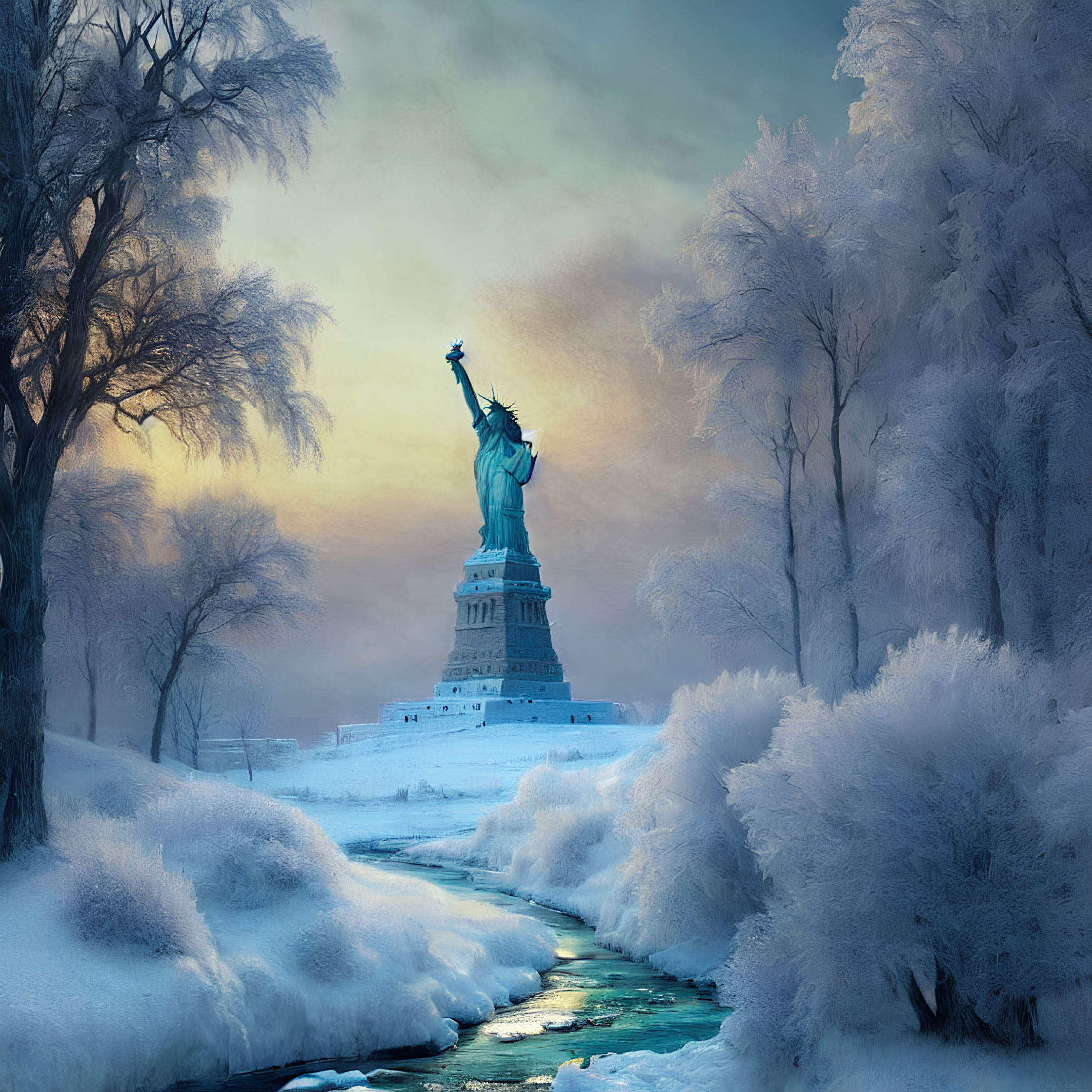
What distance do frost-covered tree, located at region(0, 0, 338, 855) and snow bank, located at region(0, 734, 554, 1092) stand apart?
1417 mm

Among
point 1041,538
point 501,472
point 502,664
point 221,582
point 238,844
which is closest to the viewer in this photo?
point 238,844

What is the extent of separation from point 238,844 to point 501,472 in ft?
121

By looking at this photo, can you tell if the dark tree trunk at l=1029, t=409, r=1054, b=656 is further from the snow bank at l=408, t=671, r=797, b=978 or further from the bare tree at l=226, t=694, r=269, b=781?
the bare tree at l=226, t=694, r=269, b=781

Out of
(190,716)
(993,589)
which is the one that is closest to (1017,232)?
(993,589)

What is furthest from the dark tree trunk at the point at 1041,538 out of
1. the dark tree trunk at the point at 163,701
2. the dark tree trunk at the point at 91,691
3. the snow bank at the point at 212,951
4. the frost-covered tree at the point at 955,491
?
the dark tree trunk at the point at 91,691

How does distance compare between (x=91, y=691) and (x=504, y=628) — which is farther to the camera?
(x=504, y=628)

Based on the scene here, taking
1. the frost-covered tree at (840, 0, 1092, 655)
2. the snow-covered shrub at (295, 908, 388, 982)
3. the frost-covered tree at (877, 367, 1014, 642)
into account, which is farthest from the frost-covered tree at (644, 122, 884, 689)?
the snow-covered shrub at (295, 908, 388, 982)

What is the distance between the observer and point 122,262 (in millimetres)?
11391

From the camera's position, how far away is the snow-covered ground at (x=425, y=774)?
962 inches

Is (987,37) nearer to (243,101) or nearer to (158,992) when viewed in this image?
(243,101)

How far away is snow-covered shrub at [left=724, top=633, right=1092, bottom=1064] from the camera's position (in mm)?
6035

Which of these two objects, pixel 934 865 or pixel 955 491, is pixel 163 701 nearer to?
pixel 955 491

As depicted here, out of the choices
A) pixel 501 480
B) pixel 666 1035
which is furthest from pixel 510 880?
pixel 501 480

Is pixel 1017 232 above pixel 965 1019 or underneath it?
above
